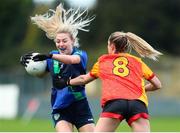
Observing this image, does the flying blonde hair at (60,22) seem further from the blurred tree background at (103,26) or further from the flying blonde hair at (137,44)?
the blurred tree background at (103,26)

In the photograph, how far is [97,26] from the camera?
2486 inches

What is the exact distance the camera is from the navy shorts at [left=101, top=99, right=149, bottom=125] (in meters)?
9.27

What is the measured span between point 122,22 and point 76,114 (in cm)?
5034

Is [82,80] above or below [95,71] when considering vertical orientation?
below

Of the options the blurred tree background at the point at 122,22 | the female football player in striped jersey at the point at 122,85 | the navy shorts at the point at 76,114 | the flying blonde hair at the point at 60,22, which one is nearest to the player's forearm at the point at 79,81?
the female football player in striped jersey at the point at 122,85

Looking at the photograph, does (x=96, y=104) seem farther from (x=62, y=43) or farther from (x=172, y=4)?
(x=172, y=4)

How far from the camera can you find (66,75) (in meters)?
10.8

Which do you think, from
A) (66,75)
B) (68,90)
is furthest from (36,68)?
(68,90)

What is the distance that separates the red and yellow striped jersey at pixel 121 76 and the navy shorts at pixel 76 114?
1363mm

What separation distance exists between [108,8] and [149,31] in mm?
3692

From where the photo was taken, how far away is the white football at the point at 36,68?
34.2ft

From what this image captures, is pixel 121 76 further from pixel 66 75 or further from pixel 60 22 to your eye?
pixel 60 22

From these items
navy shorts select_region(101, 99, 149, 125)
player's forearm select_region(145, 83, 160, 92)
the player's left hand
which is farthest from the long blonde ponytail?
the player's left hand

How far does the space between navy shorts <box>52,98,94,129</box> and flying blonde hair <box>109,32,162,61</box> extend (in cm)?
149
